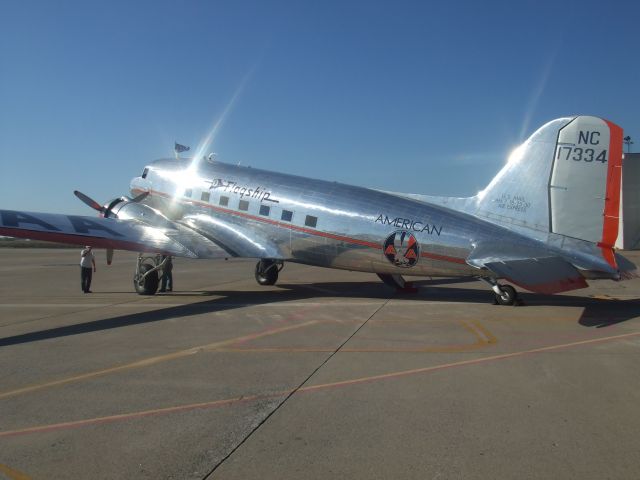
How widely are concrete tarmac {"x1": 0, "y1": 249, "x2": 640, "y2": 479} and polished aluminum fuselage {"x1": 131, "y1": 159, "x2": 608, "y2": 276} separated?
1.71 meters

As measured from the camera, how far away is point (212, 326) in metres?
10.9

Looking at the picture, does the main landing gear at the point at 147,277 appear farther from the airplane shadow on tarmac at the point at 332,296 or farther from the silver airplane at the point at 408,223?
the airplane shadow on tarmac at the point at 332,296

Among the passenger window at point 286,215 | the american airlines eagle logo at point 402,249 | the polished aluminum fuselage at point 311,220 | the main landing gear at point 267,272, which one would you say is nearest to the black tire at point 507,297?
the polished aluminum fuselage at point 311,220

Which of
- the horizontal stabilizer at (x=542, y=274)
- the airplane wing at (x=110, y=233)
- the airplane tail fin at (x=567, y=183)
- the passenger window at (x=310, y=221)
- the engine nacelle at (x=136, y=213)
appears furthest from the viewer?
the engine nacelle at (x=136, y=213)

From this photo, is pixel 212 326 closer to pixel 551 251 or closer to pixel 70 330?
pixel 70 330

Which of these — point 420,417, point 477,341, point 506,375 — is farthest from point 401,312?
point 420,417

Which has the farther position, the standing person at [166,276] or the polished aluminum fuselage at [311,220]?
the standing person at [166,276]

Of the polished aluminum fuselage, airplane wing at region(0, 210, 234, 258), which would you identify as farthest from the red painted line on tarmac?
airplane wing at region(0, 210, 234, 258)

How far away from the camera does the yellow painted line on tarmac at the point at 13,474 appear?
13.9 ft

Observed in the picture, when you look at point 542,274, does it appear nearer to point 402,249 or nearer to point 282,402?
point 402,249

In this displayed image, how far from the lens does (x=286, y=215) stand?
16078 millimetres

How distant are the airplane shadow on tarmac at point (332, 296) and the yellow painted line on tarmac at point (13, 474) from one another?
19.1ft

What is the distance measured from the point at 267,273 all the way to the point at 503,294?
8.90 metres

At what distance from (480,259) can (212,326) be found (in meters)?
6.27
